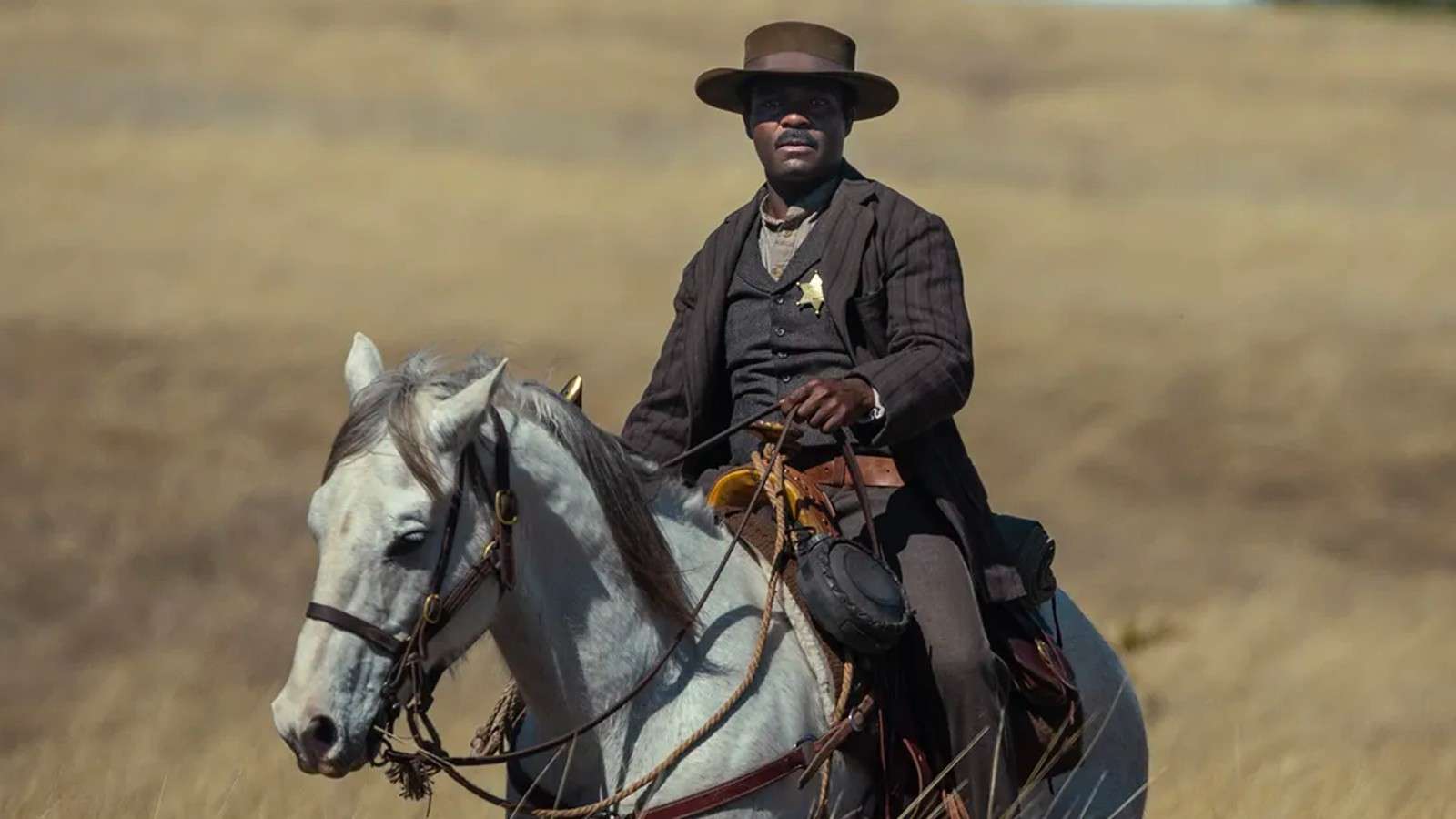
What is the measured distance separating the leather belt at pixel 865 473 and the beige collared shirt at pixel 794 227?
0.51 m

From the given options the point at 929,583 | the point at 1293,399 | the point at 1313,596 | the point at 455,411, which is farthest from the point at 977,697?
the point at 1293,399

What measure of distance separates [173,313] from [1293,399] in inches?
423

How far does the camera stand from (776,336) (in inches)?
235

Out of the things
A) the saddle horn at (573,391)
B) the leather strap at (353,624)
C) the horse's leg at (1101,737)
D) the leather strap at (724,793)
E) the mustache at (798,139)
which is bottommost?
the horse's leg at (1101,737)

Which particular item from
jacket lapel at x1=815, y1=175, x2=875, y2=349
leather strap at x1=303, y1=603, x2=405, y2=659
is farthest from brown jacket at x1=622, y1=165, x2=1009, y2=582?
leather strap at x1=303, y1=603, x2=405, y2=659

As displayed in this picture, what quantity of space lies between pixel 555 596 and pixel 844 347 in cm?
106

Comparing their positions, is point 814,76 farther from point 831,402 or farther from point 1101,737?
point 1101,737

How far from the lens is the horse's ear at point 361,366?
17.1ft

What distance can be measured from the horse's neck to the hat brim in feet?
4.35

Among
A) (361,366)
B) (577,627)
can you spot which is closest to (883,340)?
(577,627)

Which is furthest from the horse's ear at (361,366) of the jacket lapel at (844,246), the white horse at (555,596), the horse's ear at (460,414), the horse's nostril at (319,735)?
the jacket lapel at (844,246)

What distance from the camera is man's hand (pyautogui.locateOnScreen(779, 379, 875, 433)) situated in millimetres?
5516

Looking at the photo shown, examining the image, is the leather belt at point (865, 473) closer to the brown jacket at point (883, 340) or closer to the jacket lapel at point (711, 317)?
the brown jacket at point (883, 340)

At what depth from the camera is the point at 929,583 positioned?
5793mm
